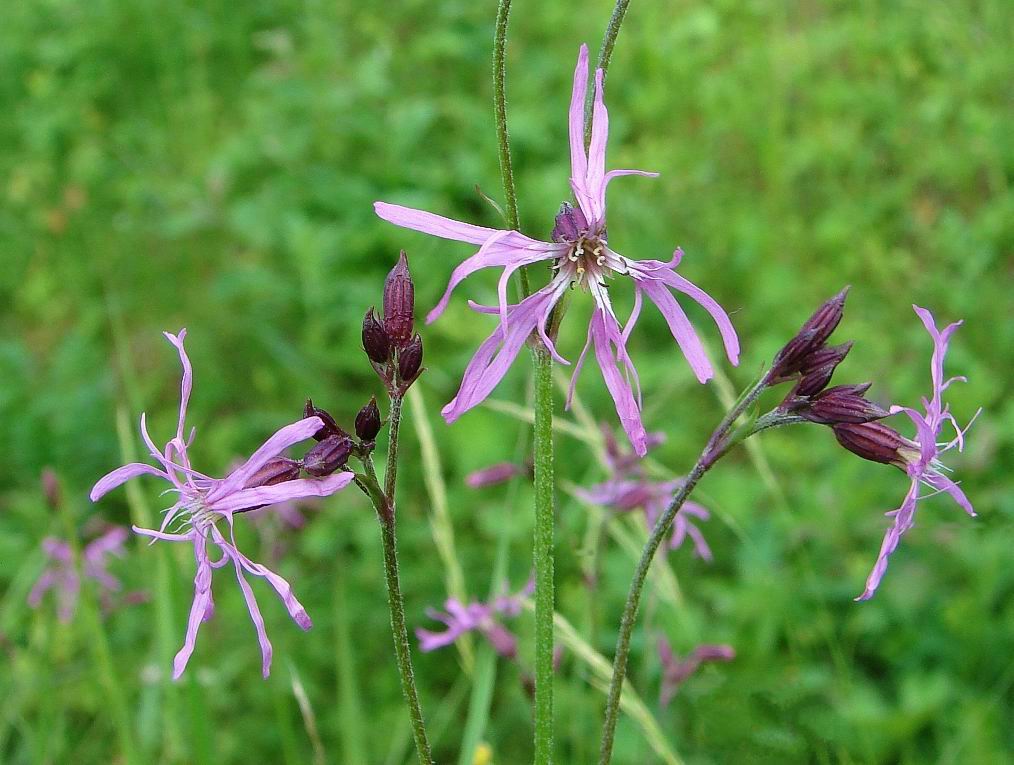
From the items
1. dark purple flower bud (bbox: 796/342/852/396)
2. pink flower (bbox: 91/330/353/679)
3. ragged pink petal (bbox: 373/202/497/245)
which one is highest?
ragged pink petal (bbox: 373/202/497/245)

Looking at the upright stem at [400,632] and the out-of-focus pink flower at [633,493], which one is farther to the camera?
the out-of-focus pink flower at [633,493]

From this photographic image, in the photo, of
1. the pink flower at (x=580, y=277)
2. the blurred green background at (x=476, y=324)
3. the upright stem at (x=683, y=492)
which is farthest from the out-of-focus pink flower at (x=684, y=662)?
the pink flower at (x=580, y=277)

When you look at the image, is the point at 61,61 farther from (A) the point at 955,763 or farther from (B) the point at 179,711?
(A) the point at 955,763

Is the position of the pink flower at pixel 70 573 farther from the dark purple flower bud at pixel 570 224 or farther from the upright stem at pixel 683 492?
the dark purple flower bud at pixel 570 224

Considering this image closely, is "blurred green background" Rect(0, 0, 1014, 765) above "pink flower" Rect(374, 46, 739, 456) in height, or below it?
below

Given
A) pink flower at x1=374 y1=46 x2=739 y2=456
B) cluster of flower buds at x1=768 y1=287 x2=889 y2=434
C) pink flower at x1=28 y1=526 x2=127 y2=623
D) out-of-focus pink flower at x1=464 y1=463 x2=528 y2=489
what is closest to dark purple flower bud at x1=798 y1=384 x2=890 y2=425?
cluster of flower buds at x1=768 y1=287 x2=889 y2=434

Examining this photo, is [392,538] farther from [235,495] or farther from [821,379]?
[821,379]

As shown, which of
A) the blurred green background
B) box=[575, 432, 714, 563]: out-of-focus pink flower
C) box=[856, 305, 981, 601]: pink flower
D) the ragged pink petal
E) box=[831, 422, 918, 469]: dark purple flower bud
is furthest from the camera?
the blurred green background

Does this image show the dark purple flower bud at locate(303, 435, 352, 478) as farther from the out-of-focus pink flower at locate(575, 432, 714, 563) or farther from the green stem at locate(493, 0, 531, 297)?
the out-of-focus pink flower at locate(575, 432, 714, 563)
